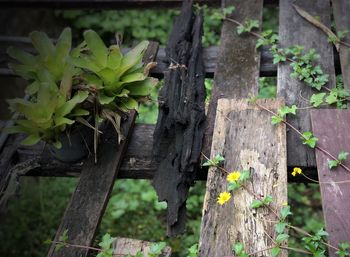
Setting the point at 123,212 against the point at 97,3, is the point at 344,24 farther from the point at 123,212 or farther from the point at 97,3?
the point at 123,212

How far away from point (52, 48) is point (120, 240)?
45.3 inches

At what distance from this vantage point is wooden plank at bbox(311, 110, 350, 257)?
1953 millimetres

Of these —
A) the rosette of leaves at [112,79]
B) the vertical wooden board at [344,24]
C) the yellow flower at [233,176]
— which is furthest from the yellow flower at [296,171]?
the rosette of leaves at [112,79]

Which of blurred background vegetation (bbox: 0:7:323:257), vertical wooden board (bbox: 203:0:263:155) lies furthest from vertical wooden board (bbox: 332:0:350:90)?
blurred background vegetation (bbox: 0:7:323:257)

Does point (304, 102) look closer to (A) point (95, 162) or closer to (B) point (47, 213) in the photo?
(A) point (95, 162)

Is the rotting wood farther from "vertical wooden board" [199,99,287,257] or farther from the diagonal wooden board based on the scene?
the diagonal wooden board

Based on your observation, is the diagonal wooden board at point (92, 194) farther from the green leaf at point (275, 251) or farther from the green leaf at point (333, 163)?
the green leaf at point (333, 163)

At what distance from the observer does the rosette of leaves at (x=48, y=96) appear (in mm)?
2283

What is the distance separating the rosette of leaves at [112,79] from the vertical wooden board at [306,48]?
2.68 ft

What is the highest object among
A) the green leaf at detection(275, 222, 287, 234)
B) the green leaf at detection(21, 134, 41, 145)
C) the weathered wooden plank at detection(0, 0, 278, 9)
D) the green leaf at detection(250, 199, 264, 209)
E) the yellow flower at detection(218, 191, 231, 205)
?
the weathered wooden plank at detection(0, 0, 278, 9)

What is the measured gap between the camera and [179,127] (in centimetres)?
247

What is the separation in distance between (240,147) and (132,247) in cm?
74

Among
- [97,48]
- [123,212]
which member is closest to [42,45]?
[97,48]

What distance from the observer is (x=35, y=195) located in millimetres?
4574
